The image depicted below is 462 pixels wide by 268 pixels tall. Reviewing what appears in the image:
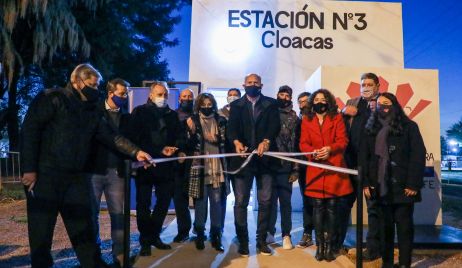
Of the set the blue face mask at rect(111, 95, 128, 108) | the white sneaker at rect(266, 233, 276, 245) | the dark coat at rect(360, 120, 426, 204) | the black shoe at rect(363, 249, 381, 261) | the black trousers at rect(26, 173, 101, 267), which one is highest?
the blue face mask at rect(111, 95, 128, 108)

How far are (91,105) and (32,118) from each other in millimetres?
459

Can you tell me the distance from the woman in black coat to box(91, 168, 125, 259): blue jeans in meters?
2.38

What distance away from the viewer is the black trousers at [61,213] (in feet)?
10.2

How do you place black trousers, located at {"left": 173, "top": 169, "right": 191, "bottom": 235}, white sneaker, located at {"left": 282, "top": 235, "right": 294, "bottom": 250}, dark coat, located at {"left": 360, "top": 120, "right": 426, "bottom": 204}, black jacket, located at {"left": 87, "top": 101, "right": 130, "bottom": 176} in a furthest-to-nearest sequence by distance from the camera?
black trousers, located at {"left": 173, "top": 169, "right": 191, "bottom": 235} → white sneaker, located at {"left": 282, "top": 235, "right": 294, "bottom": 250} → dark coat, located at {"left": 360, "top": 120, "right": 426, "bottom": 204} → black jacket, located at {"left": 87, "top": 101, "right": 130, "bottom": 176}

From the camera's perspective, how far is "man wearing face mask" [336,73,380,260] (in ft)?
14.9

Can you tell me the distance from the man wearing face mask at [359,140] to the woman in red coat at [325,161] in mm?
245

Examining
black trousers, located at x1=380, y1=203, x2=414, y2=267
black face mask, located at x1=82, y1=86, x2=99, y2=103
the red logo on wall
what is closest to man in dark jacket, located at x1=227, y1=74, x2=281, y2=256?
black trousers, located at x1=380, y1=203, x2=414, y2=267

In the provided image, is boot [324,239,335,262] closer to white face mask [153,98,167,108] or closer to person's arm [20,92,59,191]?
white face mask [153,98,167,108]

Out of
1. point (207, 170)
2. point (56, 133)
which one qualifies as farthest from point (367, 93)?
point (56, 133)

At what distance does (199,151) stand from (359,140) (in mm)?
1701

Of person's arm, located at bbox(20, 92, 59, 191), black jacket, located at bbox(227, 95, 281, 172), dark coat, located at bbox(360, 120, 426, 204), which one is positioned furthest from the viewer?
black jacket, located at bbox(227, 95, 281, 172)

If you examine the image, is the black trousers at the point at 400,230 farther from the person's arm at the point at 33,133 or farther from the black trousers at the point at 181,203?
the person's arm at the point at 33,133

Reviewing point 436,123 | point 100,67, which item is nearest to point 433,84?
point 436,123

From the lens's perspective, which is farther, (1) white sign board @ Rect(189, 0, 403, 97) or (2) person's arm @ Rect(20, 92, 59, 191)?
(1) white sign board @ Rect(189, 0, 403, 97)
